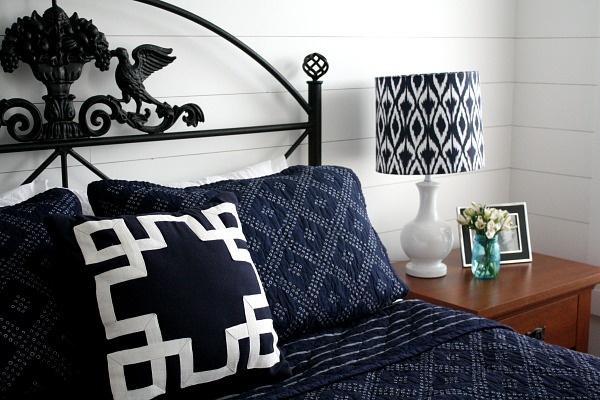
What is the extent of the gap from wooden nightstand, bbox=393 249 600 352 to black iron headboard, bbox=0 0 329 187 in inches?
33.5

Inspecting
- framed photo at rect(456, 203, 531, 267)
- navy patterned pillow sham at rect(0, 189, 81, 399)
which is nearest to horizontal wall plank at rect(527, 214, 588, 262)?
framed photo at rect(456, 203, 531, 267)

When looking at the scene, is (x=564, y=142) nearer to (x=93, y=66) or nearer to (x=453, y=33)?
(x=453, y=33)

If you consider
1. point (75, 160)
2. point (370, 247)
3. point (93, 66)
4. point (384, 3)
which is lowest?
point (370, 247)

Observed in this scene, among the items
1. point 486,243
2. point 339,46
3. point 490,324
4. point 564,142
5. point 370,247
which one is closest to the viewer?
point 490,324

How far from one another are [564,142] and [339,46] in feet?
3.35

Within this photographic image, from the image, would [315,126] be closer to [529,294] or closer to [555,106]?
[529,294]

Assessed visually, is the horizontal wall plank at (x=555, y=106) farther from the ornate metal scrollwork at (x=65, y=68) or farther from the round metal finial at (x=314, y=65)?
the ornate metal scrollwork at (x=65, y=68)

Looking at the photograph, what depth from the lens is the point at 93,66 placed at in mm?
2090

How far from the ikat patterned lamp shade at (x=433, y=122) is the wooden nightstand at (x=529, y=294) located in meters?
0.36

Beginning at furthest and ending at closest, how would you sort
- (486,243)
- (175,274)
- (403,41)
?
(403,41) → (486,243) → (175,274)

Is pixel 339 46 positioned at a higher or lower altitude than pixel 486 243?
higher

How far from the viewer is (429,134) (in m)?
2.39

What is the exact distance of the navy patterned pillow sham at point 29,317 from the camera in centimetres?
143

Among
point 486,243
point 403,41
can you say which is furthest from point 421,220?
point 403,41
